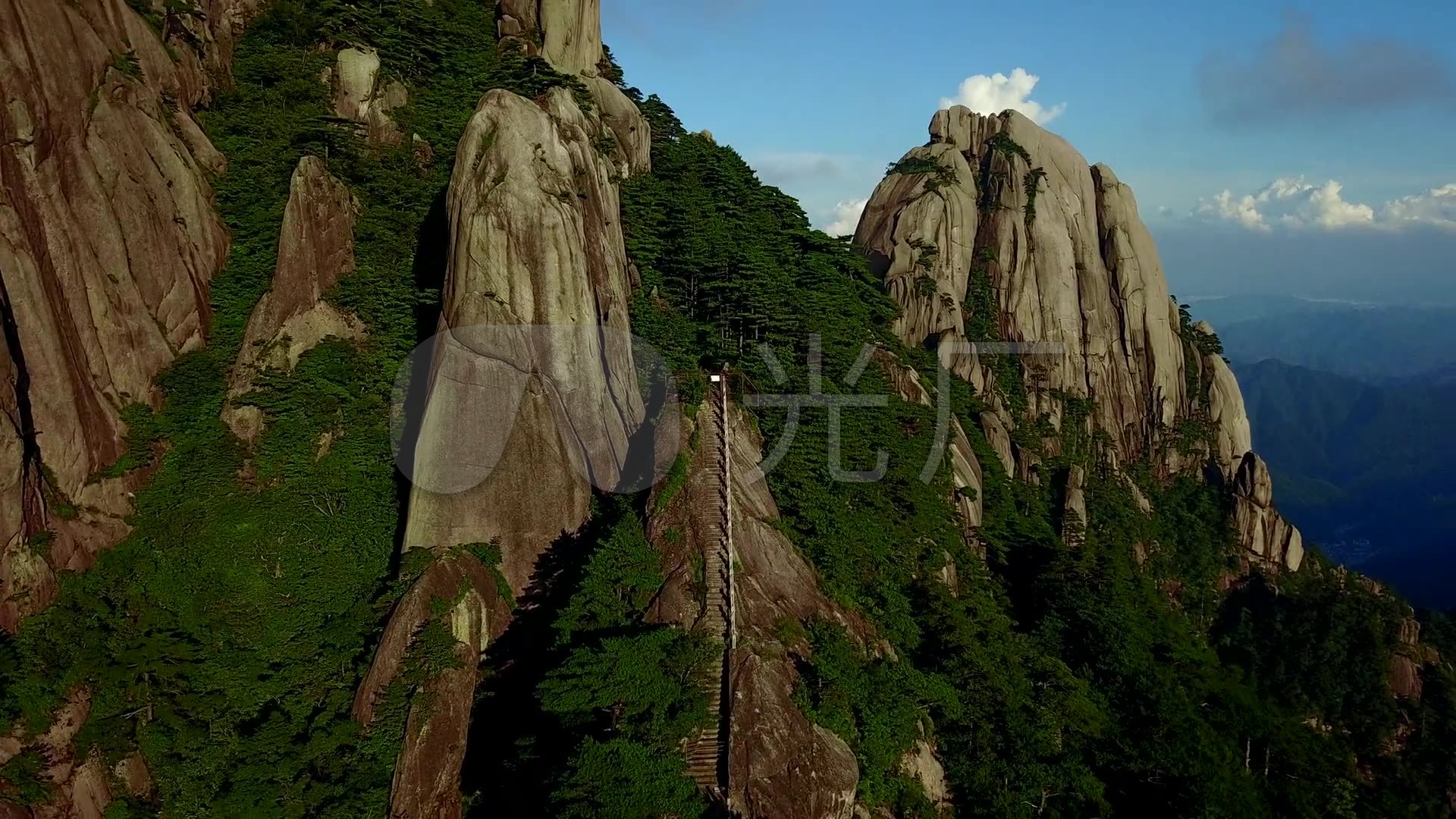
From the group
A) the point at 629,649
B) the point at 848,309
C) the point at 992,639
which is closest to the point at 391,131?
the point at 848,309

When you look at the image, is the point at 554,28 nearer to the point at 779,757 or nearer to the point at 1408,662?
the point at 779,757

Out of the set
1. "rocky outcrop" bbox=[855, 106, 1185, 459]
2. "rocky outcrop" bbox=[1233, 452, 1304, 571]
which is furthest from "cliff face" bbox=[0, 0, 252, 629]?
"rocky outcrop" bbox=[1233, 452, 1304, 571]

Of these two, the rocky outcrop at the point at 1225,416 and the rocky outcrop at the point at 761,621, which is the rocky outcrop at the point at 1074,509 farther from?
the rocky outcrop at the point at 761,621

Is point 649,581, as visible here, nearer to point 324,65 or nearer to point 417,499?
point 417,499

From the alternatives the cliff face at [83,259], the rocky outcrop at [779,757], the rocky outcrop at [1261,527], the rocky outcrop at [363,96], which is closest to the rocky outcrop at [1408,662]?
the rocky outcrop at [1261,527]

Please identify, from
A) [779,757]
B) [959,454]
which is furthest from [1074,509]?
[779,757]

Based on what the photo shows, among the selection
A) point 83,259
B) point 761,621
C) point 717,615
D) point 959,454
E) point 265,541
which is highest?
point 83,259
